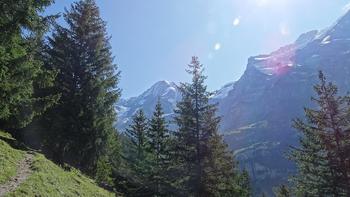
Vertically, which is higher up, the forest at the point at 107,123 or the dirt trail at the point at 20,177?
the forest at the point at 107,123

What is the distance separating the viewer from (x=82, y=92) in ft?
108

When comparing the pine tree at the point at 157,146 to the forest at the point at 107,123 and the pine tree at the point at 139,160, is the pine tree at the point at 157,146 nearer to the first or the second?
the pine tree at the point at 139,160

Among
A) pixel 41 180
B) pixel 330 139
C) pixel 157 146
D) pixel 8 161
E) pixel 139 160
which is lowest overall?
pixel 41 180

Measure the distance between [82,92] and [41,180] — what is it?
15.3 meters

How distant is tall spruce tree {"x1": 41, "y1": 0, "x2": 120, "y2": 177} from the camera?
31.7 meters

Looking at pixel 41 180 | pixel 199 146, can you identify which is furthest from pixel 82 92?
pixel 41 180

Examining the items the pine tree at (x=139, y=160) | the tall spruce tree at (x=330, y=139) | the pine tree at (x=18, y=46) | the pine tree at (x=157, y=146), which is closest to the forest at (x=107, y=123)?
the tall spruce tree at (x=330, y=139)

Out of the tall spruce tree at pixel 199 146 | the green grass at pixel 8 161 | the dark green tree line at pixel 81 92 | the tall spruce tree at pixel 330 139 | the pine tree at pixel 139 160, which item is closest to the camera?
the green grass at pixel 8 161

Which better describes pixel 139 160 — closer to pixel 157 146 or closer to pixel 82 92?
pixel 157 146

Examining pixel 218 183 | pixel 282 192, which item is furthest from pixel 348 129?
pixel 282 192

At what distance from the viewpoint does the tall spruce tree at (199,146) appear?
3425 cm

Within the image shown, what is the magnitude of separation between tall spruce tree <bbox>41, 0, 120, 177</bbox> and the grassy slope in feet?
26.3

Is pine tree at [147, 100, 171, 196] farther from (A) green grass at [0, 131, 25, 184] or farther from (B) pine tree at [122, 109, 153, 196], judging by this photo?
(A) green grass at [0, 131, 25, 184]

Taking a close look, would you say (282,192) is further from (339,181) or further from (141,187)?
(339,181)
